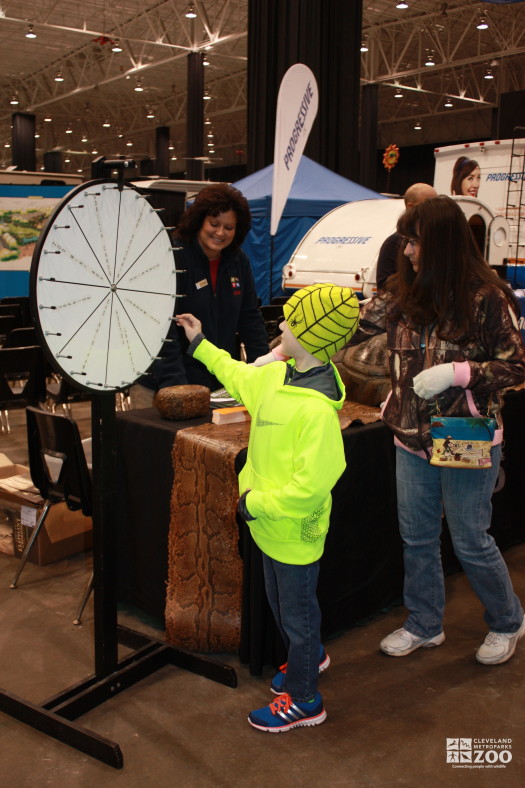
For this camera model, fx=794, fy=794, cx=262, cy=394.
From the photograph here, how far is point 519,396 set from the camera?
11.4ft

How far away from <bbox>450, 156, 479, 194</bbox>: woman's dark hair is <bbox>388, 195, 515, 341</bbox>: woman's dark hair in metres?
8.14

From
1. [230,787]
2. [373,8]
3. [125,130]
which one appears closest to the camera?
[230,787]

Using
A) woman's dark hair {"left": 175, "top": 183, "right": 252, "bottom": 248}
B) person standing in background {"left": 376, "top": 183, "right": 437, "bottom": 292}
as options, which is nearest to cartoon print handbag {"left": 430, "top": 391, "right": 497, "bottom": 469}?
woman's dark hair {"left": 175, "top": 183, "right": 252, "bottom": 248}

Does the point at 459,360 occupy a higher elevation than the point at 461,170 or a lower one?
lower

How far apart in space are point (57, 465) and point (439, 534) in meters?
1.40

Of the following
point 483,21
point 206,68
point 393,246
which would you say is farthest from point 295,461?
point 206,68

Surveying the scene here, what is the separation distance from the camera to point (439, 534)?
2.60 m

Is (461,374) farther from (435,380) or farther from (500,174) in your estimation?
→ (500,174)

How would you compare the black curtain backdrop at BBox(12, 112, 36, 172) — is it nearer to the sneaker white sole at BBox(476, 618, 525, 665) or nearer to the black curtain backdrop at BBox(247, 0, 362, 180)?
the black curtain backdrop at BBox(247, 0, 362, 180)

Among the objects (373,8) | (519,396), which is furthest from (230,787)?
(373,8)

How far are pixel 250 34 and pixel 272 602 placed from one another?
893cm

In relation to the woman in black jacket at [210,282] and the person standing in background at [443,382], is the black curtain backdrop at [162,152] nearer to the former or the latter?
the woman in black jacket at [210,282]

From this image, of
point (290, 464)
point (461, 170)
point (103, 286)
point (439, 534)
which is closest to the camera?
point (103, 286)

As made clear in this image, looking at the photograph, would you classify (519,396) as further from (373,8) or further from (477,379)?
(373,8)
